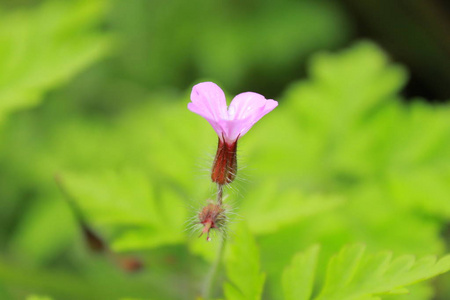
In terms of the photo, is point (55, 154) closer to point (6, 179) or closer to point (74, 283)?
point (6, 179)

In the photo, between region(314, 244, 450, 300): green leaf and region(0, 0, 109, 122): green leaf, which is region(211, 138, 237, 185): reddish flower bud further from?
region(0, 0, 109, 122): green leaf

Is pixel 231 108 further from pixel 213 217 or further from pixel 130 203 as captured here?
pixel 130 203

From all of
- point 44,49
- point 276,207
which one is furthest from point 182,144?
point 44,49

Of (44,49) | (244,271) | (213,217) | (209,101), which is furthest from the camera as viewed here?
(44,49)

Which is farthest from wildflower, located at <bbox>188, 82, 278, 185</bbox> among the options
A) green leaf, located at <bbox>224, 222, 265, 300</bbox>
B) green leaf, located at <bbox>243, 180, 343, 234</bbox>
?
green leaf, located at <bbox>243, 180, 343, 234</bbox>

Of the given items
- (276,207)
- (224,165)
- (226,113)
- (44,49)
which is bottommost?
(276,207)

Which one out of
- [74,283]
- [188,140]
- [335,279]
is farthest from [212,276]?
[74,283]
